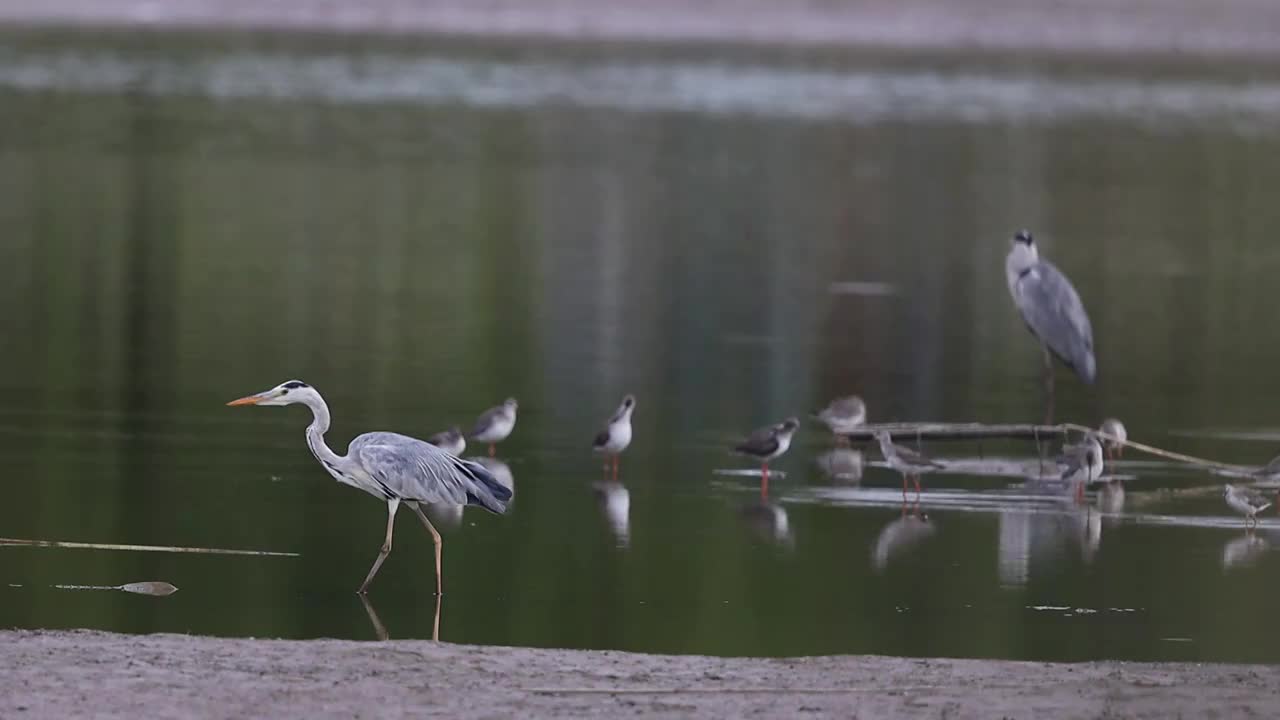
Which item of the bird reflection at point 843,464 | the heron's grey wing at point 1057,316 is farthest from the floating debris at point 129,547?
the heron's grey wing at point 1057,316

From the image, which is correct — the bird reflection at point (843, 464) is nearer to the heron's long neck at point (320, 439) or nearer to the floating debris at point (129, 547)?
the floating debris at point (129, 547)

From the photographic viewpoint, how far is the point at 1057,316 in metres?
19.4

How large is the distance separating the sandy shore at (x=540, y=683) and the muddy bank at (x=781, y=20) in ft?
Result: 262

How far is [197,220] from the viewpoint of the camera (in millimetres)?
29953

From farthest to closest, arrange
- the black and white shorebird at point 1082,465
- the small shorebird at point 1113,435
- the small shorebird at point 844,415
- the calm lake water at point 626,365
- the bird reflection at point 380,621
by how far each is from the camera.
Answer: the small shorebird at point 844,415 → the small shorebird at point 1113,435 → the black and white shorebird at point 1082,465 → the calm lake water at point 626,365 → the bird reflection at point 380,621

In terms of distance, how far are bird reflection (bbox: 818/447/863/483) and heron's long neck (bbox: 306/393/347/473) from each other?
4.68 metres

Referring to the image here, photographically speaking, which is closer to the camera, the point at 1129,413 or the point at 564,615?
the point at 564,615

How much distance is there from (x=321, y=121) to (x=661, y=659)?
4024cm

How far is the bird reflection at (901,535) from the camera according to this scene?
1285 centimetres

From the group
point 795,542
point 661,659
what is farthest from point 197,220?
point 661,659

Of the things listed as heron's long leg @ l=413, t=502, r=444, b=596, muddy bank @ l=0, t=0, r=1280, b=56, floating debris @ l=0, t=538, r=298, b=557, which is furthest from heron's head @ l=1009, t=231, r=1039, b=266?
muddy bank @ l=0, t=0, r=1280, b=56

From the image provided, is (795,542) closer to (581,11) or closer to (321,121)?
(321,121)

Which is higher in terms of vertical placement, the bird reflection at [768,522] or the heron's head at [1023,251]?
the heron's head at [1023,251]

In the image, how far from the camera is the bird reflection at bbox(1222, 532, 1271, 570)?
1288 centimetres
